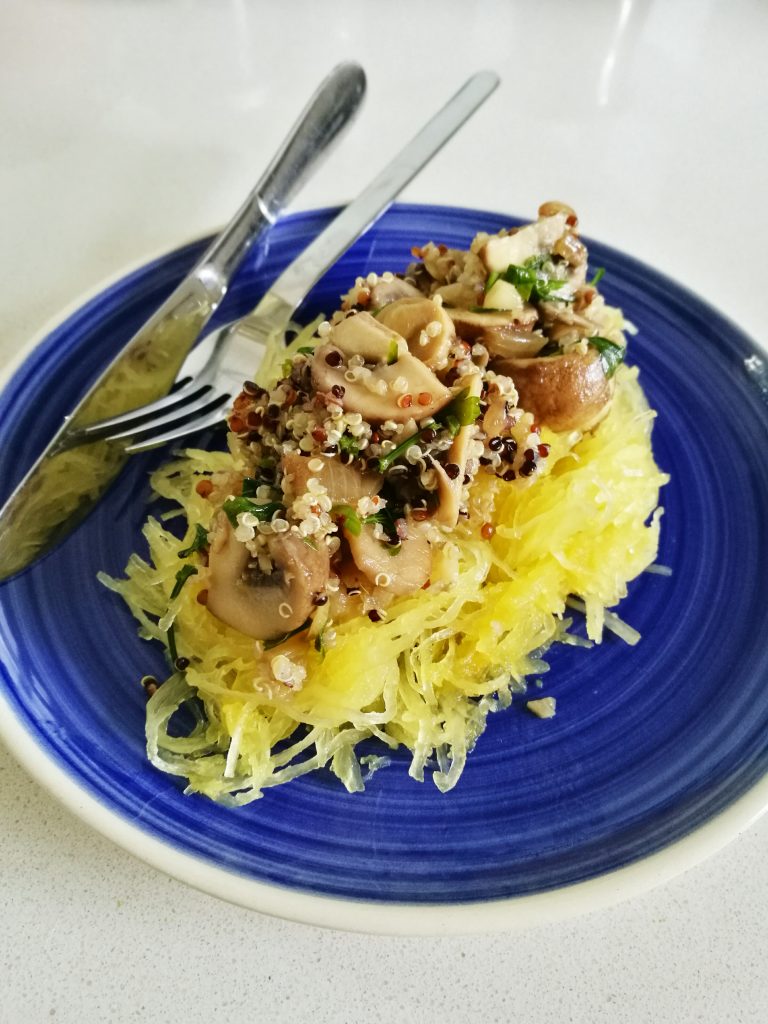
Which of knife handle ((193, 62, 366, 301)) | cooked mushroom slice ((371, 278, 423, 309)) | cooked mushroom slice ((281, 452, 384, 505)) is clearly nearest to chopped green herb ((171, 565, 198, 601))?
cooked mushroom slice ((281, 452, 384, 505))

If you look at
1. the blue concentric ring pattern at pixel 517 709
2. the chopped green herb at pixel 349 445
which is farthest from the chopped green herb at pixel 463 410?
the blue concentric ring pattern at pixel 517 709

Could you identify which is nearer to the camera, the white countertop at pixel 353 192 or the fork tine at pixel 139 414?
the white countertop at pixel 353 192

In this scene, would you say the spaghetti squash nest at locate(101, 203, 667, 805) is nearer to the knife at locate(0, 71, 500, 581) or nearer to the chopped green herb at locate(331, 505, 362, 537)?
the chopped green herb at locate(331, 505, 362, 537)

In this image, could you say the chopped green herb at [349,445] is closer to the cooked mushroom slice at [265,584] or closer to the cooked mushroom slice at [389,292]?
the cooked mushroom slice at [265,584]

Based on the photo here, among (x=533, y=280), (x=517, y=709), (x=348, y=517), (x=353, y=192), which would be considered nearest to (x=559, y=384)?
(x=533, y=280)

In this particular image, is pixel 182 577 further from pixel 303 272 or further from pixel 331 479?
pixel 303 272

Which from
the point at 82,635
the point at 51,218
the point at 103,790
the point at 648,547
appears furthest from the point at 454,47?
the point at 103,790
